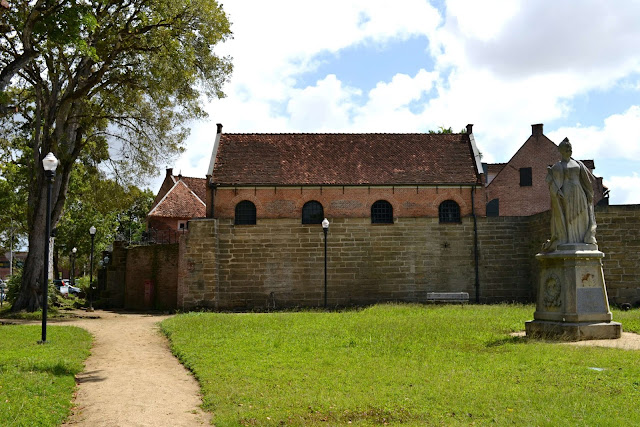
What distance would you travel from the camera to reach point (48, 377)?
895cm

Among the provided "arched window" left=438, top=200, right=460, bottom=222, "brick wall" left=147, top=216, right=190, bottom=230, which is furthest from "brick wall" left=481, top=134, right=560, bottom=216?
"brick wall" left=147, top=216, right=190, bottom=230

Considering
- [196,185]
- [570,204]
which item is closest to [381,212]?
[570,204]

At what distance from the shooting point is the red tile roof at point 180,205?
3500 cm

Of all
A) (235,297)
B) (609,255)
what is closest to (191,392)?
(235,297)

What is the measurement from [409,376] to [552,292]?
4996 millimetres

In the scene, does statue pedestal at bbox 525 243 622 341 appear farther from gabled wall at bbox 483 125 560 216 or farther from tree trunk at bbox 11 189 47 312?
gabled wall at bbox 483 125 560 216

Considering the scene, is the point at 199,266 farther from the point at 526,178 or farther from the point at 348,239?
the point at 526,178

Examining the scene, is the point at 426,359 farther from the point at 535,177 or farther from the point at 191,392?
the point at 535,177

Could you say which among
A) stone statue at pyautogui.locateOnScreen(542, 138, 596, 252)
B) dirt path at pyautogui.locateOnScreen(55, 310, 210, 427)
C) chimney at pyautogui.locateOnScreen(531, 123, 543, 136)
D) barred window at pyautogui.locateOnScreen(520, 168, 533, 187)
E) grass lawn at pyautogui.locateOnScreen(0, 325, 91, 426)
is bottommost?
dirt path at pyautogui.locateOnScreen(55, 310, 210, 427)

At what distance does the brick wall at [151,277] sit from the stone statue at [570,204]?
1894 centimetres

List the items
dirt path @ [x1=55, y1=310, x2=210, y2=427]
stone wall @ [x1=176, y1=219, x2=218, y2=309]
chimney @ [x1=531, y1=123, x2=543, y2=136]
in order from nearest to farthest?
dirt path @ [x1=55, y1=310, x2=210, y2=427]
stone wall @ [x1=176, y1=219, x2=218, y2=309]
chimney @ [x1=531, y1=123, x2=543, y2=136]

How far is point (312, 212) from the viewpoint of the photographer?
2533 cm

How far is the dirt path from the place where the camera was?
7141 mm

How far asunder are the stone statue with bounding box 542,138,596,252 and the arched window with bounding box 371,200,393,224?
43.4 feet
